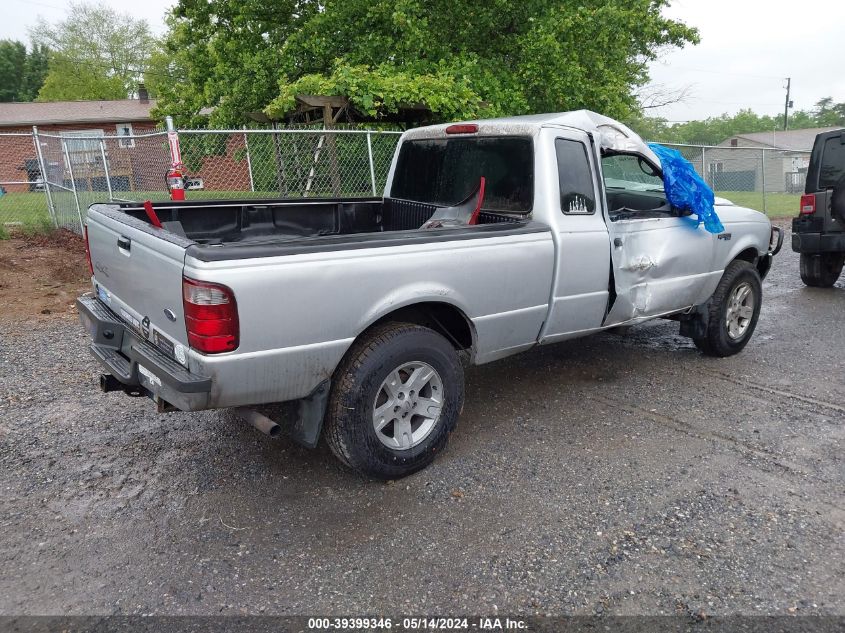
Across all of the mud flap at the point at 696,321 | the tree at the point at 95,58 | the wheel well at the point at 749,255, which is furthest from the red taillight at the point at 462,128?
the tree at the point at 95,58

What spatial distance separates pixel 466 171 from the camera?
4.59 metres

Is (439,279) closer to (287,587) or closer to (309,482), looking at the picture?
(309,482)

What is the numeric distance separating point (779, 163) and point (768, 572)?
37691 millimetres

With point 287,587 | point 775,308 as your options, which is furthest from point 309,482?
point 775,308

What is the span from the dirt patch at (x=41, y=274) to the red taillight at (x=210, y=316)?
5.39 meters

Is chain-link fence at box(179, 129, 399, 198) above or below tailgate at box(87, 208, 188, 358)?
above

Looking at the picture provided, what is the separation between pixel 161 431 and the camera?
14.0 feet

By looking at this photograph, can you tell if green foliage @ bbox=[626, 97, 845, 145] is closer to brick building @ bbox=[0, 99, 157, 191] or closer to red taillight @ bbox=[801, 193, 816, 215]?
brick building @ bbox=[0, 99, 157, 191]

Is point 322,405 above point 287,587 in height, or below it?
above

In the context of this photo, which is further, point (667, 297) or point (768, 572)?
point (667, 297)

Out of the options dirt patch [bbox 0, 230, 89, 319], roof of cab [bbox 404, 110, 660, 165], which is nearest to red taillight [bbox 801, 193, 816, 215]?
roof of cab [bbox 404, 110, 660, 165]

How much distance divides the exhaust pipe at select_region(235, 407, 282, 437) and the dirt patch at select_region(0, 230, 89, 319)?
505cm

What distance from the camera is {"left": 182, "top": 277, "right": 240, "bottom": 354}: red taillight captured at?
9.22 feet

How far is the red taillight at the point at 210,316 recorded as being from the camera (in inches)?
111
